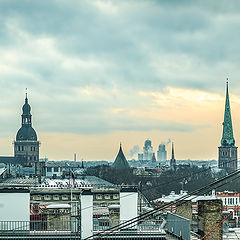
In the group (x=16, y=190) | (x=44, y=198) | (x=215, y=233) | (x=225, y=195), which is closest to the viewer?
(x=215, y=233)

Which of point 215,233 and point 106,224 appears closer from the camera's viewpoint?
point 215,233

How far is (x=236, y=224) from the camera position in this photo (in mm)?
79500

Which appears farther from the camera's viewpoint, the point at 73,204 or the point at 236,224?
the point at 236,224

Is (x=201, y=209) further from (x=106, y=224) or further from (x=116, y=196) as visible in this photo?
(x=116, y=196)

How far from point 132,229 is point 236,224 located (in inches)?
2139

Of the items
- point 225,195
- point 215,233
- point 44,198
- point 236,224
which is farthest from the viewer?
point 225,195

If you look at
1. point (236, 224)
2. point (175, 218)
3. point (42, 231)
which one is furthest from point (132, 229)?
point (236, 224)

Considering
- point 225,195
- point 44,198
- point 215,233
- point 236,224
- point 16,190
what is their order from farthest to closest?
1. point 225,195
2. point 236,224
3. point 44,198
4. point 16,190
5. point 215,233

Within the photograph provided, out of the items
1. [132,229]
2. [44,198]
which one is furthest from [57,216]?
[44,198]

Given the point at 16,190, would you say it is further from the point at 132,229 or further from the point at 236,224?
the point at 236,224

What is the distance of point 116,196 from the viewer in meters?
65.7

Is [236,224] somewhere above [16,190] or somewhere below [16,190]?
below

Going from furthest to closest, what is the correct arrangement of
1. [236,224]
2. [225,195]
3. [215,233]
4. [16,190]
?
[225,195], [236,224], [16,190], [215,233]

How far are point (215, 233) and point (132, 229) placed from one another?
3110 mm
